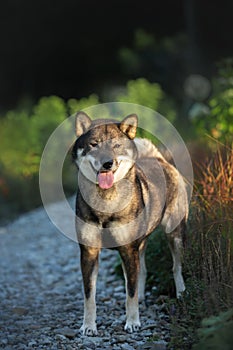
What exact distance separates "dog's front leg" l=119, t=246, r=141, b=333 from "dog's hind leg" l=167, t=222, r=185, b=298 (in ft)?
1.80

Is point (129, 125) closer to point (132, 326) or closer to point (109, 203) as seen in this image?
point (109, 203)

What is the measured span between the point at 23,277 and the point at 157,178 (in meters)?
1.91

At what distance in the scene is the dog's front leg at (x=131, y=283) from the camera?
4652mm

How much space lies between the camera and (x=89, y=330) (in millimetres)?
4641

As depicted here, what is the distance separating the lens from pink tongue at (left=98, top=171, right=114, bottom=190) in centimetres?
451

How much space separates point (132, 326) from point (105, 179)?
3.25 feet

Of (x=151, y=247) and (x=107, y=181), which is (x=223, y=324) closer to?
(x=107, y=181)

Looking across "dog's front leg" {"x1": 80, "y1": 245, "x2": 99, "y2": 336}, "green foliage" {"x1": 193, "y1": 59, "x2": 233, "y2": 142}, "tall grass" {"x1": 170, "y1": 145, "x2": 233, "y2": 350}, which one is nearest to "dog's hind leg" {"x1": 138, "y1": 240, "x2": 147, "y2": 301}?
"tall grass" {"x1": 170, "y1": 145, "x2": 233, "y2": 350}

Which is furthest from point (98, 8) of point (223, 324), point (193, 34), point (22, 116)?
point (223, 324)

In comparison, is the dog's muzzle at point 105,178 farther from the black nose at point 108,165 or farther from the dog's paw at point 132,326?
the dog's paw at point 132,326

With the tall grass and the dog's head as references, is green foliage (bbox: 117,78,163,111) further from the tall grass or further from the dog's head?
the dog's head

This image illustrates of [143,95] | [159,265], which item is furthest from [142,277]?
[143,95]

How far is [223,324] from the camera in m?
3.33

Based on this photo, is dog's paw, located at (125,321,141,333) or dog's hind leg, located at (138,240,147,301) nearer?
dog's paw, located at (125,321,141,333)
